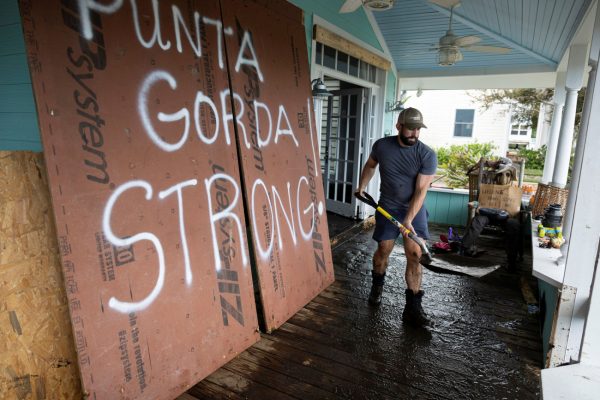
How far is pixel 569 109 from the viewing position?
15.5ft

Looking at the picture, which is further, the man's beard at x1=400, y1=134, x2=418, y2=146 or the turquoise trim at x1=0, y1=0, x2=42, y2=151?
the man's beard at x1=400, y1=134, x2=418, y2=146

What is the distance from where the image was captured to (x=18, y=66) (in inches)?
106

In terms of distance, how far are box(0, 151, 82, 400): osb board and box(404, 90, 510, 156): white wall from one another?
14.0 metres

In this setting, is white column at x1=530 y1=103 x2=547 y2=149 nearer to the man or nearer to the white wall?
the white wall

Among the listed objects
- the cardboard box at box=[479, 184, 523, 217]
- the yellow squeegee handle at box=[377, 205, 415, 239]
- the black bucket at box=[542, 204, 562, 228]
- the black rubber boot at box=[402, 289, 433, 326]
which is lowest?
the black rubber boot at box=[402, 289, 433, 326]

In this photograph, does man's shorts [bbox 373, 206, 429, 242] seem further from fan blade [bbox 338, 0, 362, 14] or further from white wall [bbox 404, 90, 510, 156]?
white wall [bbox 404, 90, 510, 156]

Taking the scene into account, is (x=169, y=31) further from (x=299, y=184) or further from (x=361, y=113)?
(x=361, y=113)

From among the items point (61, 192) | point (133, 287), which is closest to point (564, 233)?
point (133, 287)

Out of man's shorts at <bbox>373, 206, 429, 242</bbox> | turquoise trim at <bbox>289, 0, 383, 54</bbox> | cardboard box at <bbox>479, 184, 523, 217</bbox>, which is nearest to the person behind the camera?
man's shorts at <bbox>373, 206, 429, 242</bbox>

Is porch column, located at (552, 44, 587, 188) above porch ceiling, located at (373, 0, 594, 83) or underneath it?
underneath

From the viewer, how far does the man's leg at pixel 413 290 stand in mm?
2979

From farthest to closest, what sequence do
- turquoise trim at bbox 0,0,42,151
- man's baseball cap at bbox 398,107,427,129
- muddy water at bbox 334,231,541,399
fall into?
man's baseball cap at bbox 398,107,427,129
turquoise trim at bbox 0,0,42,151
muddy water at bbox 334,231,541,399

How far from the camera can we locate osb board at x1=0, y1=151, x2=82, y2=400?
1574 mm

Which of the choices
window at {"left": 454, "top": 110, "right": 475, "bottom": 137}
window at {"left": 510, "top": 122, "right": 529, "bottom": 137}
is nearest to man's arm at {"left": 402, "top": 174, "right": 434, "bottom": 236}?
window at {"left": 454, "top": 110, "right": 475, "bottom": 137}
